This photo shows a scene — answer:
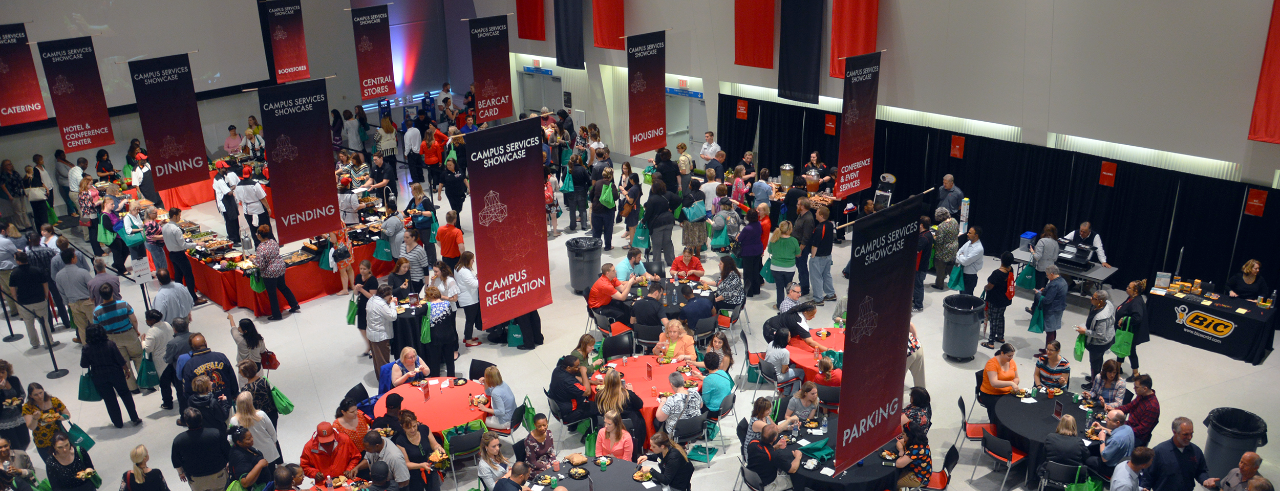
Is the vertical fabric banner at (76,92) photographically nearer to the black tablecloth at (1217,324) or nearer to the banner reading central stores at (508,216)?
the banner reading central stores at (508,216)

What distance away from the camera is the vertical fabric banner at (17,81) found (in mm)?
14359

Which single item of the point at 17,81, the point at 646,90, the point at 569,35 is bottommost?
the point at 646,90

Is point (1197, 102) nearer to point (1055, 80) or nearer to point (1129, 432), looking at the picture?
point (1055, 80)

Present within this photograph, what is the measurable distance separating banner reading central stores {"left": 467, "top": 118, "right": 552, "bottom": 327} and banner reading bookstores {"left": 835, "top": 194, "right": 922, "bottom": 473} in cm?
266

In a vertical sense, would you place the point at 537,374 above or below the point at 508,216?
below

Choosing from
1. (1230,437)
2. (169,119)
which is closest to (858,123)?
(1230,437)

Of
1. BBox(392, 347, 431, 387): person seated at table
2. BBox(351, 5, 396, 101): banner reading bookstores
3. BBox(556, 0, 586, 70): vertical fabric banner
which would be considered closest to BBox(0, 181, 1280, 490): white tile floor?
BBox(392, 347, 431, 387): person seated at table

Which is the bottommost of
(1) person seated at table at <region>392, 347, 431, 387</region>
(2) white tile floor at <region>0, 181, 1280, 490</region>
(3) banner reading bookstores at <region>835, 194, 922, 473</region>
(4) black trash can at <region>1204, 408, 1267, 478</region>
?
(2) white tile floor at <region>0, 181, 1280, 490</region>

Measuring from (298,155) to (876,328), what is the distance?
21.0 feet

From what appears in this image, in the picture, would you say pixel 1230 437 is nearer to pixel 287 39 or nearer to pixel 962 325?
pixel 962 325

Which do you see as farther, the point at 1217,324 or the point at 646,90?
the point at 646,90

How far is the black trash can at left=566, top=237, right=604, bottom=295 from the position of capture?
12.9 metres

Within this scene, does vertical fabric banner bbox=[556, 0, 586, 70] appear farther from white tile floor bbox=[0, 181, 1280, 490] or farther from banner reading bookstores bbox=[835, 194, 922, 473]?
banner reading bookstores bbox=[835, 194, 922, 473]

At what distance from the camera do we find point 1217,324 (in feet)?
35.9
